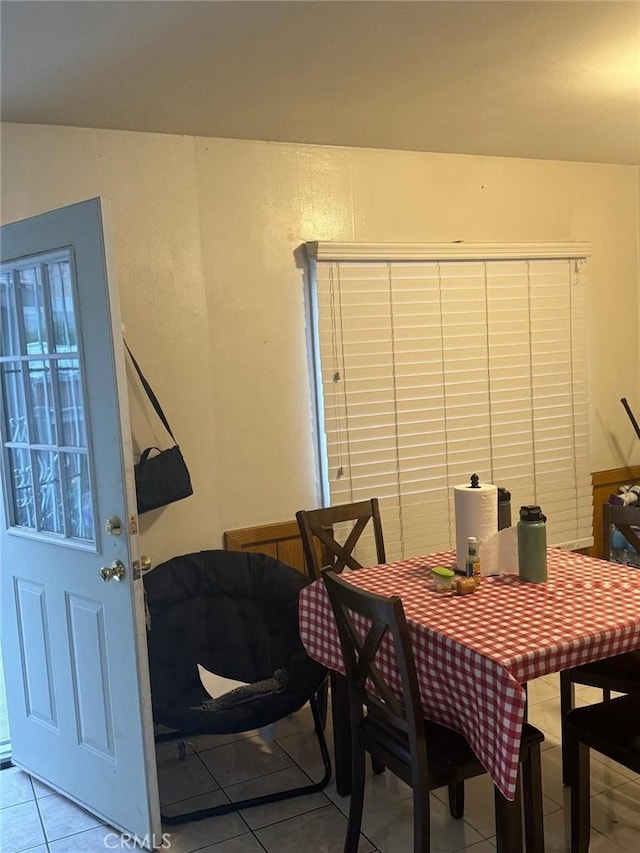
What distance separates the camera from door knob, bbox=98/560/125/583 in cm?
234

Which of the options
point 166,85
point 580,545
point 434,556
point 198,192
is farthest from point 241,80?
point 580,545

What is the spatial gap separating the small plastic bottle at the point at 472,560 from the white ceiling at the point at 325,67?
4.90 feet

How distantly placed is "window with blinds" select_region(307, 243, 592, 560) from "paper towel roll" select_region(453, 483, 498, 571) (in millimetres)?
1040

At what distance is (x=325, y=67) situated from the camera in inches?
93.1

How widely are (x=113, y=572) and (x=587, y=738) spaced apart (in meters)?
1.45

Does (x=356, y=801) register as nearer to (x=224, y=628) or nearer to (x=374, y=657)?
(x=374, y=657)

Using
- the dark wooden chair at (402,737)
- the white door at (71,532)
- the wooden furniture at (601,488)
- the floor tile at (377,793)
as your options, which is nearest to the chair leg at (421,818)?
the dark wooden chair at (402,737)

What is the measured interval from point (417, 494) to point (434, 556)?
917 millimetres

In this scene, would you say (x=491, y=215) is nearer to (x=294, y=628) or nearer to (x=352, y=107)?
(x=352, y=107)

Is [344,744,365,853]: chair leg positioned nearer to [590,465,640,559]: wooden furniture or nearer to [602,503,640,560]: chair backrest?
[602,503,640,560]: chair backrest

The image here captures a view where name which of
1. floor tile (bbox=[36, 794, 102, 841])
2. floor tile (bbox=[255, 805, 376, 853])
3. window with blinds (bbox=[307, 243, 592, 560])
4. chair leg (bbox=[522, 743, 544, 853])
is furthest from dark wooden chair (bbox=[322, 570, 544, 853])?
window with blinds (bbox=[307, 243, 592, 560])

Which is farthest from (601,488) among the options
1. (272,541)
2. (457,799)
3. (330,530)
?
(457,799)

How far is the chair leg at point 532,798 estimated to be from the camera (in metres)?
2.05

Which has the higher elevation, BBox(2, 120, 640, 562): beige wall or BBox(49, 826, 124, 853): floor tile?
A: BBox(2, 120, 640, 562): beige wall
